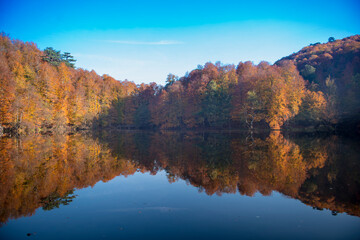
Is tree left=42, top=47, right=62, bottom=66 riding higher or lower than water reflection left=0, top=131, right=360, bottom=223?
higher

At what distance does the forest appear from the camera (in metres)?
37.0

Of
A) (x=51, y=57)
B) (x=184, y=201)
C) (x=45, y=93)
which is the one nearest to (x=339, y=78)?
(x=184, y=201)

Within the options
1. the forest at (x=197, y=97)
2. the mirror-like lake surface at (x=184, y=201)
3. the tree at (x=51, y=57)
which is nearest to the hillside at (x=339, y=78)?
the forest at (x=197, y=97)

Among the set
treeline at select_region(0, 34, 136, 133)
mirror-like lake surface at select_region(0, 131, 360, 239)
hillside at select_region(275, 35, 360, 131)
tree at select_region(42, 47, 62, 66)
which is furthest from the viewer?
tree at select_region(42, 47, 62, 66)

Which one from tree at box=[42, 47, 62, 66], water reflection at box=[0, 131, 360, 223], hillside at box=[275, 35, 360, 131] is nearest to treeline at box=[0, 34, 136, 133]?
tree at box=[42, 47, 62, 66]

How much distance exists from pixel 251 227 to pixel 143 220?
8.87ft

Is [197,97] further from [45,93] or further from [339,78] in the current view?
[45,93]

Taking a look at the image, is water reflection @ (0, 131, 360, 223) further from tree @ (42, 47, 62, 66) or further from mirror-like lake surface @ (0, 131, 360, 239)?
tree @ (42, 47, 62, 66)

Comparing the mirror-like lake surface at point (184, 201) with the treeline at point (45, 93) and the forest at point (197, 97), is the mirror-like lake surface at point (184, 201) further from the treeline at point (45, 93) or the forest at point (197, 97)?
the treeline at point (45, 93)

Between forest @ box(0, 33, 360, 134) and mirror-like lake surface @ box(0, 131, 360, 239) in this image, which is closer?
mirror-like lake surface @ box(0, 131, 360, 239)

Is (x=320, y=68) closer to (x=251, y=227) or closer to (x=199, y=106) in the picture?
(x=199, y=106)

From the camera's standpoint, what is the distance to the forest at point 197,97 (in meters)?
37.0

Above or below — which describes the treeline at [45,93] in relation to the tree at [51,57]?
below

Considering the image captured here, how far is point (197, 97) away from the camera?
2223 inches
